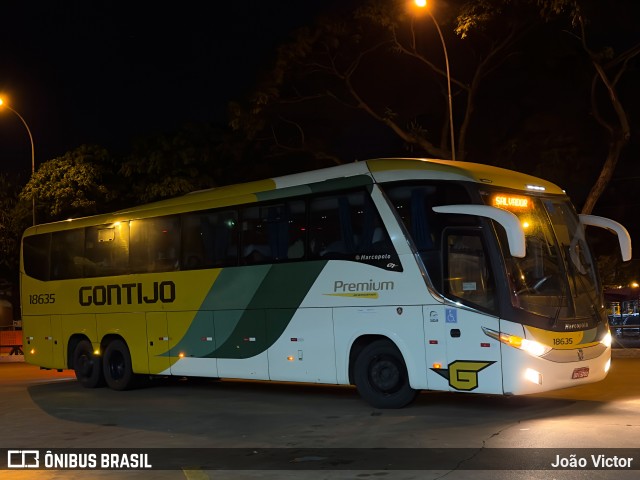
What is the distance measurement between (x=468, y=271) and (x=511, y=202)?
4.33 feet

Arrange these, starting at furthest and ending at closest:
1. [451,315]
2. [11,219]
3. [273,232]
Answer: [11,219] < [273,232] < [451,315]

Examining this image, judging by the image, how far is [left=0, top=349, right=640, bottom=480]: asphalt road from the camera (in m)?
8.77

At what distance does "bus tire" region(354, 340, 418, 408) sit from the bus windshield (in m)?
2.28

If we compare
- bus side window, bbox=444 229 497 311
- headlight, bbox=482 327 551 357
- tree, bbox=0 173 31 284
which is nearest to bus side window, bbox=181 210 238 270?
bus side window, bbox=444 229 497 311

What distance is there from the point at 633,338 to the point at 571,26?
1348 centimetres

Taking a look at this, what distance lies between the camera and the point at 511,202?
12664mm

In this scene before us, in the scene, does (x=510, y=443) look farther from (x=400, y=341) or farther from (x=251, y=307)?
(x=251, y=307)

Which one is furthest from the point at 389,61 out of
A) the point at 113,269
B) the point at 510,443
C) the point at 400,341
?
the point at 510,443

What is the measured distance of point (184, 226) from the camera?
1698 cm

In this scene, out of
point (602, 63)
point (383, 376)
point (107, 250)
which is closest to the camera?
point (383, 376)

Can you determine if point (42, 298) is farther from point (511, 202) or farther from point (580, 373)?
point (580, 373)

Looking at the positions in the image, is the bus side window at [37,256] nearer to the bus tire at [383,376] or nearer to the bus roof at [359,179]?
the bus roof at [359,179]

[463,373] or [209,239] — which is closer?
[463,373]

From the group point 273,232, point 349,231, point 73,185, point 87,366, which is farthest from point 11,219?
point 349,231
